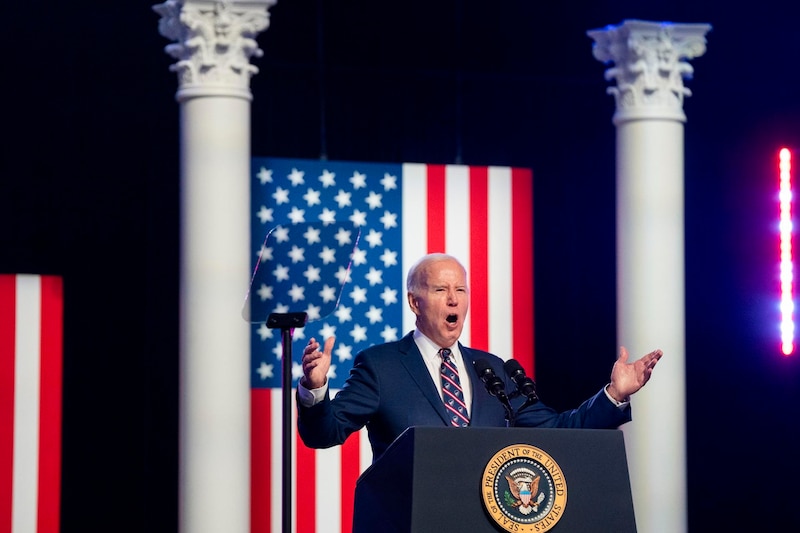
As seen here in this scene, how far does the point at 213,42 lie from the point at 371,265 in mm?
1266

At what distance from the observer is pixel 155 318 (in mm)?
6262

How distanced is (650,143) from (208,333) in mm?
2310

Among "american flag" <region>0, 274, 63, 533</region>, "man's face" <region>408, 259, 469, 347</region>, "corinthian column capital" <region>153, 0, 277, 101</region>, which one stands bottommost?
"american flag" <region>0, 274, 63, 533</region>

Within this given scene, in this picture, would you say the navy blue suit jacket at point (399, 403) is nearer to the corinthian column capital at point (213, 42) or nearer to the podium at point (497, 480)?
the podium at point (497, 480)

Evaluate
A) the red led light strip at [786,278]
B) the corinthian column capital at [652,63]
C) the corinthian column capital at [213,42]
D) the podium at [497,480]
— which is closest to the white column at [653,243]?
the corinthian column capital at [652,63]

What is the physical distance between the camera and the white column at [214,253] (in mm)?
5621

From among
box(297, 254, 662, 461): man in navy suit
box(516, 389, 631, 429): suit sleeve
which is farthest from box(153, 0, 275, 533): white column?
box(516, 389, 631, 429): suit sleeve

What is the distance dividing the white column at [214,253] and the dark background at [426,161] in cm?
58

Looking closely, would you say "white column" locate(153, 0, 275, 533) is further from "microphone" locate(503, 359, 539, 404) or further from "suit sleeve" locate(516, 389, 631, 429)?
"microphone" locate(503, 359, 539, 404)

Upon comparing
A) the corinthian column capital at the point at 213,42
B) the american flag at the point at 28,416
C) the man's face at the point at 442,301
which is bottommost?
the american flag at the point at 28,416

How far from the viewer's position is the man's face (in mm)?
3764

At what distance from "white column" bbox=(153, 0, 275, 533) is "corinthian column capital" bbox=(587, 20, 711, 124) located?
1.74 metres

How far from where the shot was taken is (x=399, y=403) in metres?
3.63

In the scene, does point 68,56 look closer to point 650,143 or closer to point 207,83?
point 207,83
